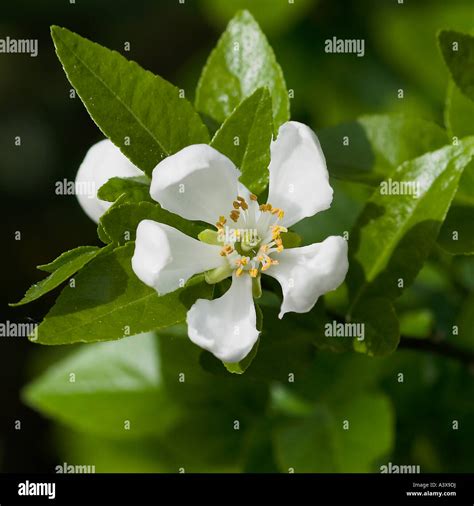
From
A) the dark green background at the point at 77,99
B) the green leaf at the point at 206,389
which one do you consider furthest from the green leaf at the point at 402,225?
the dark green background at the point at 77,99

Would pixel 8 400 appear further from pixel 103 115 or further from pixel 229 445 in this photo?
pixel 103 115

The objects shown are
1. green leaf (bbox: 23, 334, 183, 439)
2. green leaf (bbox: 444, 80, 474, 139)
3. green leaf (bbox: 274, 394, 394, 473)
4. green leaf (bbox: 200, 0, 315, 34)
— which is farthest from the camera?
green leaf (bbox: 200, 0, 315, 34)

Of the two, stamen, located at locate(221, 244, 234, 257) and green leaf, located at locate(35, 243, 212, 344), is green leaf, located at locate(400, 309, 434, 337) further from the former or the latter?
green leaf, located at locate(35, 243, 212, 344)

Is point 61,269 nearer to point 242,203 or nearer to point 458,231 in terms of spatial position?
point 242,203

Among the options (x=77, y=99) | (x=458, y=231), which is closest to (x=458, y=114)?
(x=458, y=231)

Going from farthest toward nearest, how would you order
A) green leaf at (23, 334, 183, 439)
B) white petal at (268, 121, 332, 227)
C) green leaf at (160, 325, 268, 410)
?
1. green leaf at (23, 334, 183, 439)
2. green leaf at (160, 325, 268, 410)
3. white petal at (268, 121, 332, 227)

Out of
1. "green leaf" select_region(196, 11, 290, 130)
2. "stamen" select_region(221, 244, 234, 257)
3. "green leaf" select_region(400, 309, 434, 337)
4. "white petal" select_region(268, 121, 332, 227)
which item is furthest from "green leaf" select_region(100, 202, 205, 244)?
"green leaf" select_region(400, 309, 434, 337)

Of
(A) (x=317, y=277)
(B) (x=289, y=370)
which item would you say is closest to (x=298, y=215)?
(A) (x=317, y=277)
